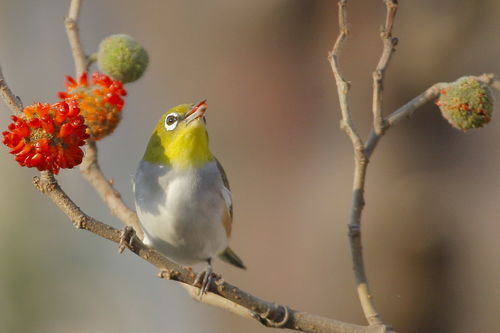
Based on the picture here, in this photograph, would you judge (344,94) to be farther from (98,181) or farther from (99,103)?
(98,181)

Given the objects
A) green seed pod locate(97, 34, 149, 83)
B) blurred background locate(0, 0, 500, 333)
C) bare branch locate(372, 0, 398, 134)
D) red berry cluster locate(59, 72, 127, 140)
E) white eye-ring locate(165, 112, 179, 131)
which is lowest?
blurred background locate(0, 0, 500, 333)

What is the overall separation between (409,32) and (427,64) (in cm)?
34

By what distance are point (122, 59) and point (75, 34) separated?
0.25 m

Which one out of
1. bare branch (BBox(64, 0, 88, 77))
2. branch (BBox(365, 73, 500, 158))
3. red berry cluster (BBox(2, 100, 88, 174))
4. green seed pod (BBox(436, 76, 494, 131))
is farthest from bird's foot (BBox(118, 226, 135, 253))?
green seed pod (BBox(436, 76, 494, 131))

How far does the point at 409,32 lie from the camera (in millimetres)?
7344

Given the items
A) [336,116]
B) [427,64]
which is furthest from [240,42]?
[427,64]

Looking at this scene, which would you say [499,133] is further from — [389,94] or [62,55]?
[62,55]

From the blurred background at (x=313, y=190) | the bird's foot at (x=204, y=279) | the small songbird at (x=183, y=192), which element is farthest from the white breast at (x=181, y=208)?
the blurred background at (x=313, y=190)

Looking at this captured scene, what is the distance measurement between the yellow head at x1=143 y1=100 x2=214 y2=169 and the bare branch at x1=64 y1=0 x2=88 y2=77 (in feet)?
2.66

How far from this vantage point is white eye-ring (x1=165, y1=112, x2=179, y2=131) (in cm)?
432

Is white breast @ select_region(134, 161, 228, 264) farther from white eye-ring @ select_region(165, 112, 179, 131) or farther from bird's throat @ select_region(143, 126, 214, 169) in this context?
white eye-ring @ select_region(165, 112, 179, 131)

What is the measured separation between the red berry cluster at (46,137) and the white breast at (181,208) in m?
1.53

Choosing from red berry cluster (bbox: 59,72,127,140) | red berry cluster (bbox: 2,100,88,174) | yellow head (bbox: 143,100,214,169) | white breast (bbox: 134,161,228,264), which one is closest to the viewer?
red berry cluster (bbox: 2,100,88,174)

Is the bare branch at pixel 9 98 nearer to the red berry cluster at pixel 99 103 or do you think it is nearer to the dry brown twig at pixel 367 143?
the red berry cluster at pixel 99 103
